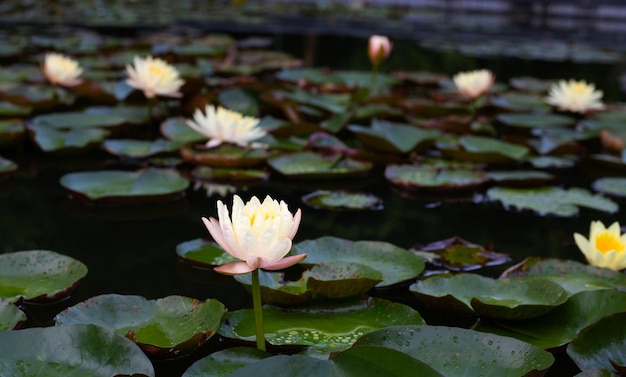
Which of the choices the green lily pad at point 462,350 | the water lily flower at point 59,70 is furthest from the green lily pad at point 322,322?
the water lily flower at point 59,70

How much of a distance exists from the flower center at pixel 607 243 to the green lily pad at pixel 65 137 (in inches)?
63.8

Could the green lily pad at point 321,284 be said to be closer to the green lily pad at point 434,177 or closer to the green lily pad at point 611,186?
the green lily pad at point 434,177

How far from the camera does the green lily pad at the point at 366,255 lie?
1.48m

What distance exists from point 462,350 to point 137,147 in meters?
1.59

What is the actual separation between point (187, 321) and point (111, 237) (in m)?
0.56

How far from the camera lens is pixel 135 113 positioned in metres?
2.77

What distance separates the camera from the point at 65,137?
238 cm

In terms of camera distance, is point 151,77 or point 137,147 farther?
point 151,77

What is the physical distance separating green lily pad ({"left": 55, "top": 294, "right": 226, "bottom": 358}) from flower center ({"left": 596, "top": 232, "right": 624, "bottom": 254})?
82cm

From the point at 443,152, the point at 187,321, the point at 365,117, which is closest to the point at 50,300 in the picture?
the point at 187,321

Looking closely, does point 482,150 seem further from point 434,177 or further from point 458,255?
point 458,255

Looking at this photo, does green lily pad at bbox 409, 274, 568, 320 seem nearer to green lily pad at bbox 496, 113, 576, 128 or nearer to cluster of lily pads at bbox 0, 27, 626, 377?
cluster of lily pads at bbox 0, 27, 626, 377

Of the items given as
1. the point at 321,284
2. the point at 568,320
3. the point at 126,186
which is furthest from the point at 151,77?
the point at 568,320

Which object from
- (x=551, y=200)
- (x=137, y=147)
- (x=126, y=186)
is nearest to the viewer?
(x=126, y=186)
